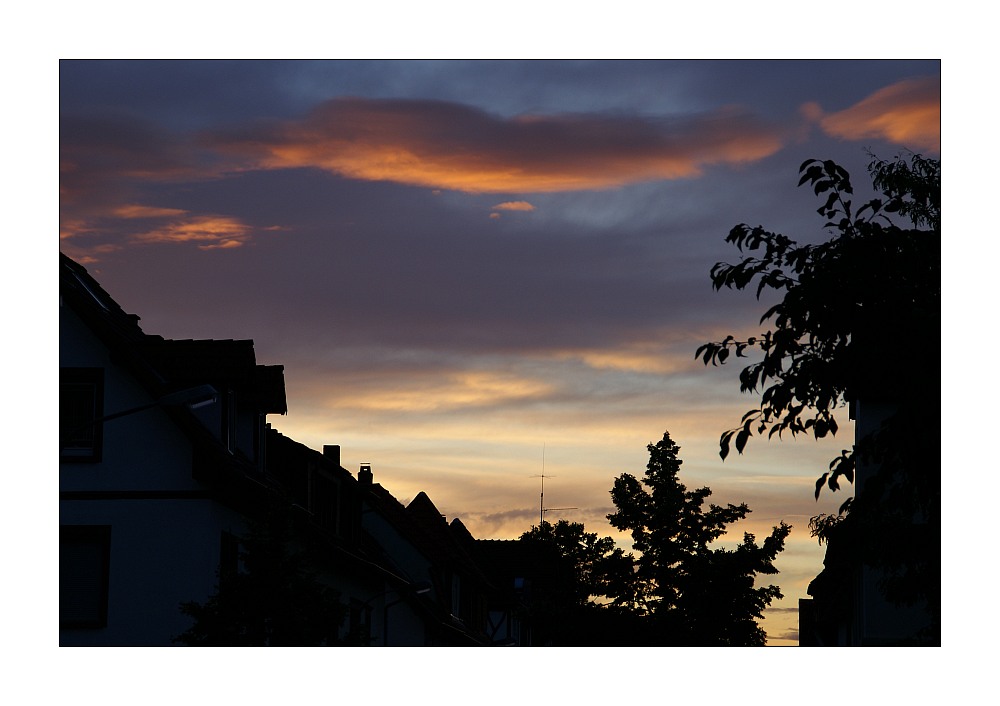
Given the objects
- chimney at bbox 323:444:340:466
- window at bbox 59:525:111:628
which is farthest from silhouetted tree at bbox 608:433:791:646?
window at bbox 59:525:111:628

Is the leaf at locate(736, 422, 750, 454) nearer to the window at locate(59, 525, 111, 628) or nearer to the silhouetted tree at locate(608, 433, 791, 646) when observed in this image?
the window at locate(59, 525, 111, 628)

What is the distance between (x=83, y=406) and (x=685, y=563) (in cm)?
2596

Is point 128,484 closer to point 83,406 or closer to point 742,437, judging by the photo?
point 83,406

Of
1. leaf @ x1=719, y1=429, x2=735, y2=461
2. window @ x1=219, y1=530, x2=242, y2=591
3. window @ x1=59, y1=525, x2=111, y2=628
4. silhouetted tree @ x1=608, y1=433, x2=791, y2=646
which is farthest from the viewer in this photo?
silhouetted tree @ x1=608, y1=433, x2=791, y2=646

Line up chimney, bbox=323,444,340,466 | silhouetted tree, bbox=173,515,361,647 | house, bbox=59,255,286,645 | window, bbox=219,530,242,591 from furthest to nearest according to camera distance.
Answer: chimney, bbox=323,444,340,466 < window, bbox=219,530,242,591 < house, bbox=59,255,286,645 < silhouetted tree, bbox=173,515,361,647

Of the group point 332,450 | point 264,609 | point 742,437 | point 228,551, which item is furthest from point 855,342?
point 332,450

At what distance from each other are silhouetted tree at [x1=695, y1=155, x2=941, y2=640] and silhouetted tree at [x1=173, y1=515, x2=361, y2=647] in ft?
27.5

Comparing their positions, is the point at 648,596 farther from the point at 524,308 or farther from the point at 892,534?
the point at 892,534

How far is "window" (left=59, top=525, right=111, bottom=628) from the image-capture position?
21.2 m

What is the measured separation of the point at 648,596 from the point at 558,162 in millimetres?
23982

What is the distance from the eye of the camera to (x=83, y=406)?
71.7 ft

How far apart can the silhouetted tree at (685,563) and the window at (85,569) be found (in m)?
22.6

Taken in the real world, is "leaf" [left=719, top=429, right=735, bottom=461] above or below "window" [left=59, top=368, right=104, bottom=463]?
below

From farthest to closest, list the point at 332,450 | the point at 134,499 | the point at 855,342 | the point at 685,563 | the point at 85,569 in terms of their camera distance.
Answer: the point at 685,563
the point at 332,450
the point at 134,499
the point at 85,569
the point at 855,342
